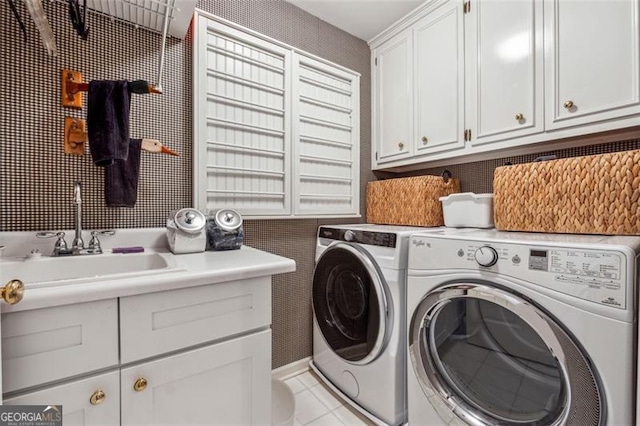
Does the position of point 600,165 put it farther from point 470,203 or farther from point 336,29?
point 336,29

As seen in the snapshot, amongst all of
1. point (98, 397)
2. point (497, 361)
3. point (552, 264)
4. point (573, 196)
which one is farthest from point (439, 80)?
point (98, 397)

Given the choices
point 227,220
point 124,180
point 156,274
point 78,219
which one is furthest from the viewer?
point 227,220

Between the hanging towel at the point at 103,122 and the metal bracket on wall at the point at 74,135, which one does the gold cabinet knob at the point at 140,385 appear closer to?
the hanging towel at the point at 103,122

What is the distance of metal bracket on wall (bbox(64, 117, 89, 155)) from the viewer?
122 cm

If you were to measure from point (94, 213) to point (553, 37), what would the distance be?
2217 mm

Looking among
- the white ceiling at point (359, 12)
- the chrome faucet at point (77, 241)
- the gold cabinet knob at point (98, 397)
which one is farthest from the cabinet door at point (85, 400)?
the white ceiling at point (359, 12)

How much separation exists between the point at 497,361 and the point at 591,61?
1307mm

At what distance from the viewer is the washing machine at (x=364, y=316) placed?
138 centimetres

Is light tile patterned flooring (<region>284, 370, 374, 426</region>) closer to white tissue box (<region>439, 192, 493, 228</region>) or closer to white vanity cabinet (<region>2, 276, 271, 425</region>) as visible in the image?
white vanity cabinet (<region>2, 276, 271, 425</region>)

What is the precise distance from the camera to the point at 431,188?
180cm

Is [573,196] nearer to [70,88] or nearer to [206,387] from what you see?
[206,387]

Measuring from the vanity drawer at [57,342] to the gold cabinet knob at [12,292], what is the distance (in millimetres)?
71

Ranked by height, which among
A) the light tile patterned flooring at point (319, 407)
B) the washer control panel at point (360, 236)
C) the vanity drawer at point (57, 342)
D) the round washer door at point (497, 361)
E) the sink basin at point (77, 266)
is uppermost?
the washer control panel at point (360, 236)

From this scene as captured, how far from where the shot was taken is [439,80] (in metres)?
1.76
